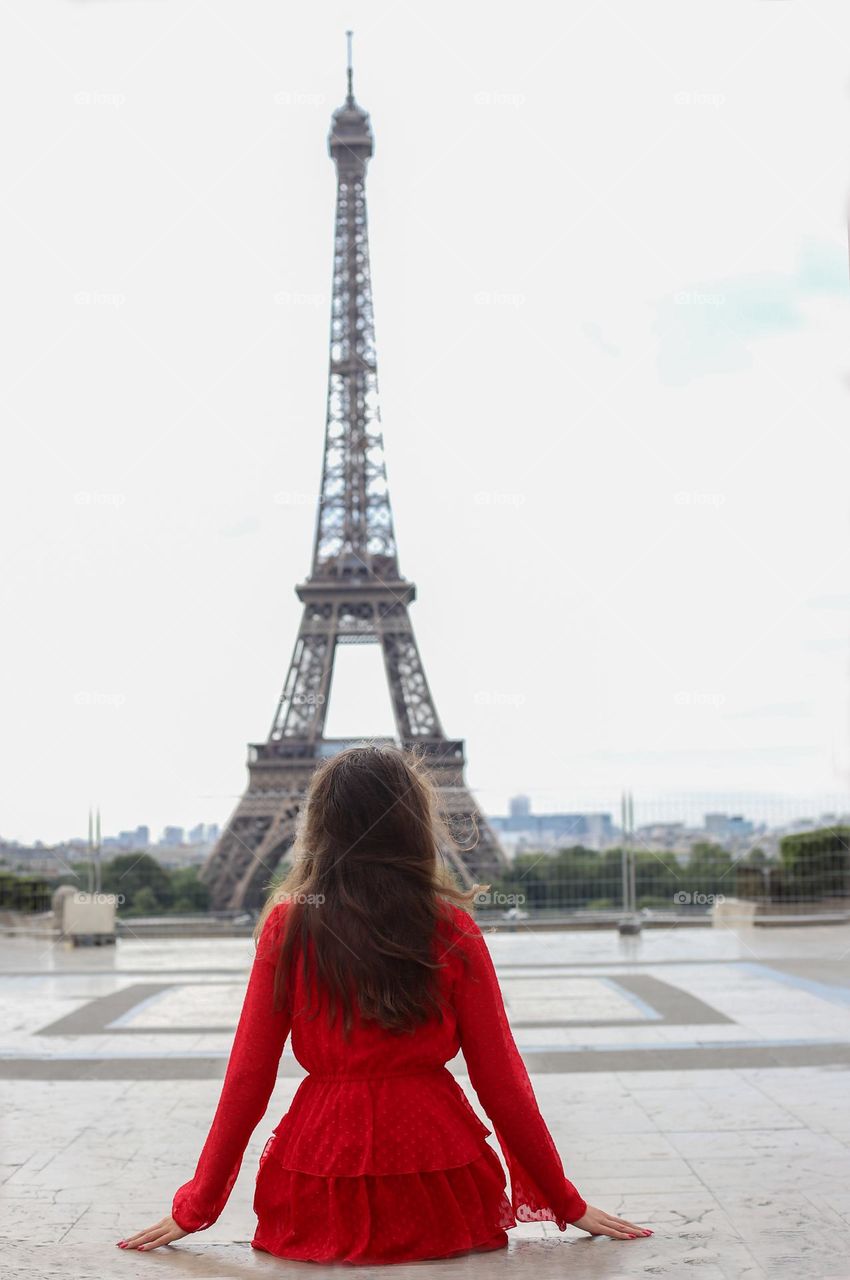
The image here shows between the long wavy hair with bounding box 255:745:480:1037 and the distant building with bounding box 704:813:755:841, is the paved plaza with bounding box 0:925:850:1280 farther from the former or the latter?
the distant building with bounding box 704:813:755:841

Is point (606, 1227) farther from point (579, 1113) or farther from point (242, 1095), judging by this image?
point (579, 1113)

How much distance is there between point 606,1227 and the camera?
232 centimetres

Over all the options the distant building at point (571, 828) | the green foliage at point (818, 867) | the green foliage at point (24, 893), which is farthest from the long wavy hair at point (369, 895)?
the green foliage at point (24, 893)

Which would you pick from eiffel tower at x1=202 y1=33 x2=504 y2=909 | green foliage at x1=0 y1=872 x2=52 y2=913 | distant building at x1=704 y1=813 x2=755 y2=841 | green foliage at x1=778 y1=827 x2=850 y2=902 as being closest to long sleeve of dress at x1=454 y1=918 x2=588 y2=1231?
distant building at x1=704 y1=813 x2=755 y2=841

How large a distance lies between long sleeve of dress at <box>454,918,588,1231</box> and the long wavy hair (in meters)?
Result: 0.07

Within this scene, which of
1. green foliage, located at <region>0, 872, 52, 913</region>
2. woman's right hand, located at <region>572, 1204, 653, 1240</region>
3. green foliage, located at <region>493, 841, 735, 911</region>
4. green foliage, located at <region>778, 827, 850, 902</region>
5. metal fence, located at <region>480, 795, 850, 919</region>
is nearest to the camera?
woman's right hand, located at <region>572, 1204, 653, 1240</region>

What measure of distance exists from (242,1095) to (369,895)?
393 mm

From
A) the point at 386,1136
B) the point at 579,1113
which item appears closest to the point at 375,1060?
the point at 386,1136

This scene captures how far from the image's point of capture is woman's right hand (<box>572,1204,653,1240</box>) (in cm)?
231

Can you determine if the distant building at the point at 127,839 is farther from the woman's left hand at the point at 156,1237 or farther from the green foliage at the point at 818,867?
the woman's left hand at the point at 156,1237

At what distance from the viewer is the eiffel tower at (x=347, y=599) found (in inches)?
938

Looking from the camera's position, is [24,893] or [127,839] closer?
[127,839]

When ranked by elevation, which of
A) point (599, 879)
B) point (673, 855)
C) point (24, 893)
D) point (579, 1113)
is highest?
point (673, 855)

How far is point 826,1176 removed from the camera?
12.5 ft
